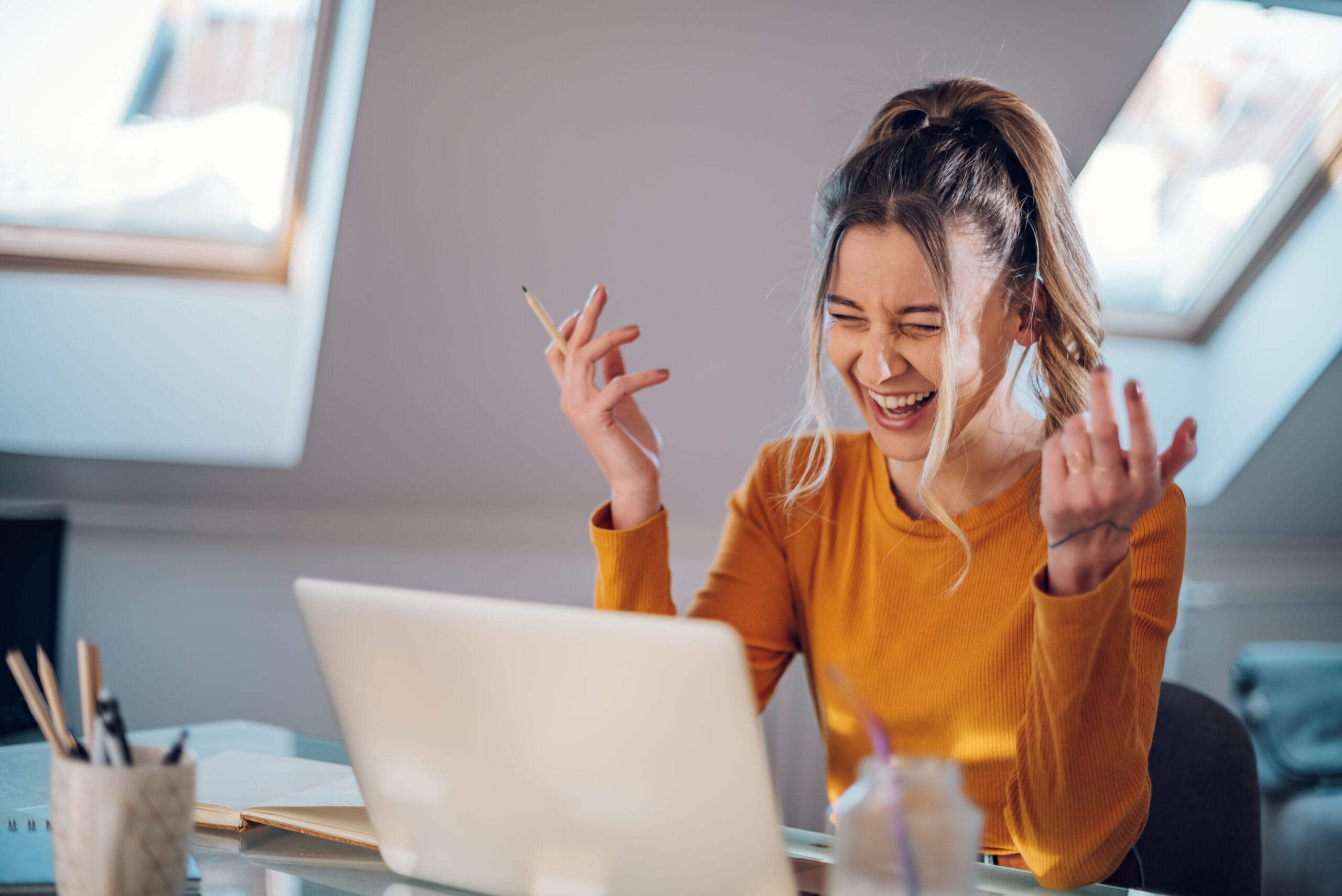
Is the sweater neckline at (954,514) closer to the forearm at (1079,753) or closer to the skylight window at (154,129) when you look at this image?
the forearm at (1079,753)

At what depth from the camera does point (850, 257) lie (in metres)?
1.22

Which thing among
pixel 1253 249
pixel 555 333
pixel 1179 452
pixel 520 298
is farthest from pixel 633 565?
pixel 1253 249

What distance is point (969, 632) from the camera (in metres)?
1.25

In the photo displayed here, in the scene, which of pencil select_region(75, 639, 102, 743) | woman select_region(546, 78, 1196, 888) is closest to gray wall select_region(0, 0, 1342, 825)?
woman select_region(546, 78, 1196, 888)

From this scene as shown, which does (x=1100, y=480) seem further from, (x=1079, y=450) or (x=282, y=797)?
(x=282, y=797)

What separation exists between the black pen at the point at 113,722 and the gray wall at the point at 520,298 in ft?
4.39

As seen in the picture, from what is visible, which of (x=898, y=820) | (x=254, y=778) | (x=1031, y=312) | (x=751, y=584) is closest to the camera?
(x=898, y=820)

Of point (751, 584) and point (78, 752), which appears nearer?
point (78, 752)

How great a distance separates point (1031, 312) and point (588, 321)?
19.3 inches

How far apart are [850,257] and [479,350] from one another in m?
1.06

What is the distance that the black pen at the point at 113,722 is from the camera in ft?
2.22

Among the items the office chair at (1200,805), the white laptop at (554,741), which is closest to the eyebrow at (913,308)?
the office chair at (1200,805)

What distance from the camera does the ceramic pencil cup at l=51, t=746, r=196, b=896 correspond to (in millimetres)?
667

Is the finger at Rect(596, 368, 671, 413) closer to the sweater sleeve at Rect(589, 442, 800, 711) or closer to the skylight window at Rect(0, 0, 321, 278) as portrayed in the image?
the sweater sleeve at Rect(589, 442, 800, 711)
